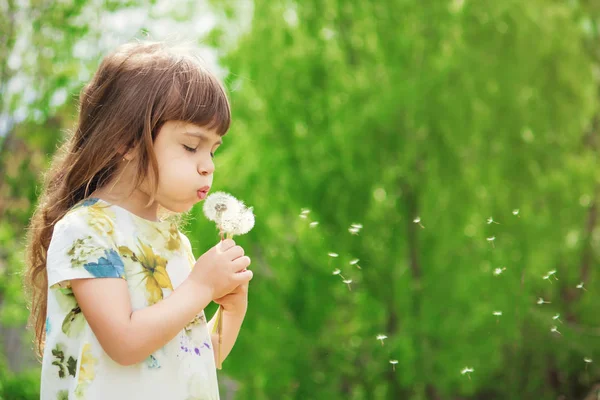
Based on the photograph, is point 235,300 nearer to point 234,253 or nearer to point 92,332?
point 234,253

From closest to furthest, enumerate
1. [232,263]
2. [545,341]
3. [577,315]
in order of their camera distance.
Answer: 1. [232,263]
2. [545,341]
3. [577,315]

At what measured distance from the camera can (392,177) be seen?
5.70m

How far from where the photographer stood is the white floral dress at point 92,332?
1.43 metres

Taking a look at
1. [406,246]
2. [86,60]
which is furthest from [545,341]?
[86,60]

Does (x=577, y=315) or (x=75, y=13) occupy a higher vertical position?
(x=75, y=13)

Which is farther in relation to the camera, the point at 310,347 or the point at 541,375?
the point at 541,375

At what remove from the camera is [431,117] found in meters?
5.63

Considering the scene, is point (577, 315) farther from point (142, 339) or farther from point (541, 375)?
point (142, 339)

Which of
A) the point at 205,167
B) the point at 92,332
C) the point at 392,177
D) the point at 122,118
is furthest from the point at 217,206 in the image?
the point at 392,177

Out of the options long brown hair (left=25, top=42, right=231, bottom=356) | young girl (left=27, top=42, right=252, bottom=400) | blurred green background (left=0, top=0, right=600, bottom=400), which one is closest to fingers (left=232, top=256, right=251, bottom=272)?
young girl (left=27, top=42, right=252, bottom=400)

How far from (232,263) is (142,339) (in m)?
0.25

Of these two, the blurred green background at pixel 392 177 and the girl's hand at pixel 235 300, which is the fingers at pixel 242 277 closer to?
the girl's hand at pixel 235 300

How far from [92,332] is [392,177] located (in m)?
4.43

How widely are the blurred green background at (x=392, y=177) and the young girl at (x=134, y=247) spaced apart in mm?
3868
